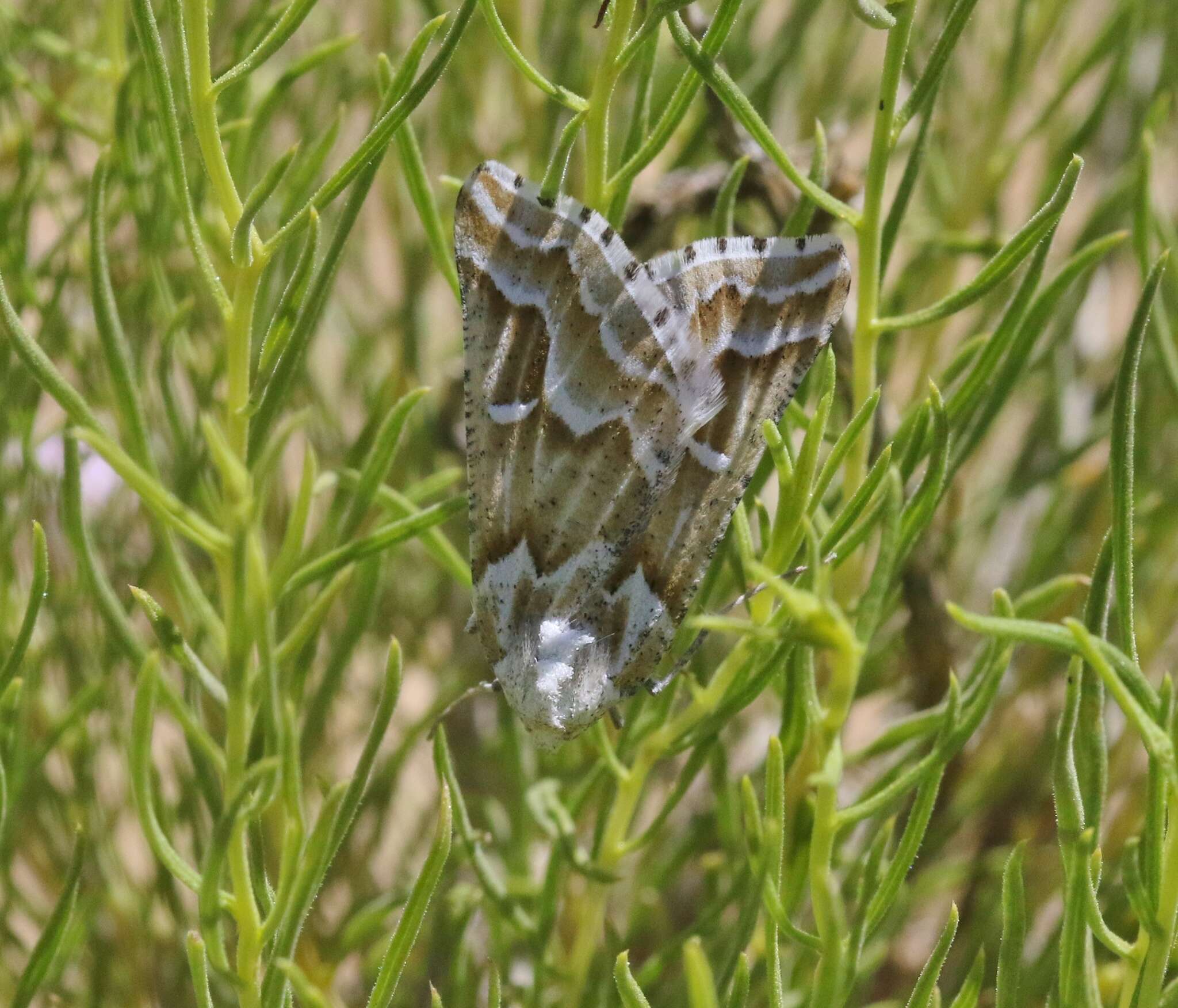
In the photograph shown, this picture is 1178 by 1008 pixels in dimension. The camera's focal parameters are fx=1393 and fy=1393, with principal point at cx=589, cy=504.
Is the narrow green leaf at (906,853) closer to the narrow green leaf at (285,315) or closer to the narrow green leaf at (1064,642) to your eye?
the narrow green leaf at (1064,642)

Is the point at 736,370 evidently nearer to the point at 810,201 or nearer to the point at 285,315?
the point at 810,201

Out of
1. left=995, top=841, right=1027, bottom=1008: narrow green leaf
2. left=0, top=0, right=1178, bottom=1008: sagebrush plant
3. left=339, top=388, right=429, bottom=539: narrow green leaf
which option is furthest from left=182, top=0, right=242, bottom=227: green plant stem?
left=995, top=841, right=1027, bottom=1008: narrow green leaf

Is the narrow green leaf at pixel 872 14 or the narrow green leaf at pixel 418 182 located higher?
the narrow green leaf at pixel 418 182

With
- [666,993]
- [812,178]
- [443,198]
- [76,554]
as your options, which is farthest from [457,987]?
[443,198]

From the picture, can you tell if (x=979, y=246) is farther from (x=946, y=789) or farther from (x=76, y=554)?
(x=76, y=554)

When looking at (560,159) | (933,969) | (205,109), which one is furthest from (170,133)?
(933,969)

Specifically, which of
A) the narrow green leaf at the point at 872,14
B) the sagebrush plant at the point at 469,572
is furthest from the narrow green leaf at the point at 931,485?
the narrow green leaf at the point at 872,14
